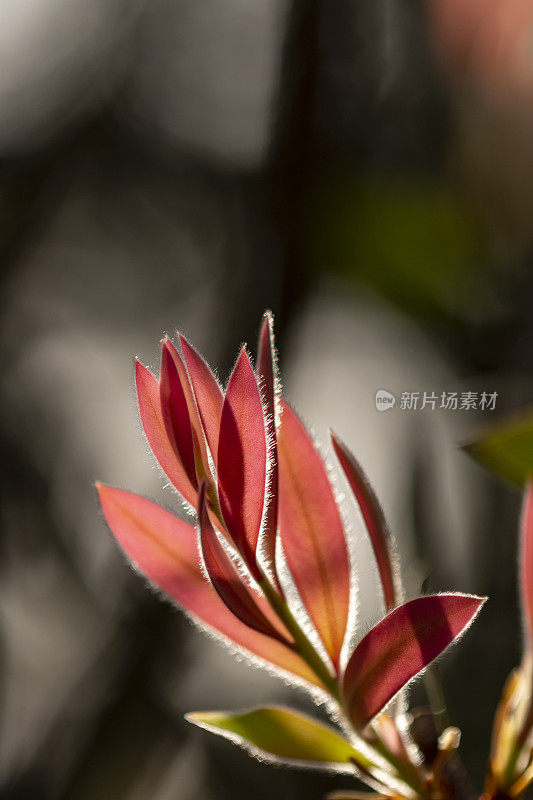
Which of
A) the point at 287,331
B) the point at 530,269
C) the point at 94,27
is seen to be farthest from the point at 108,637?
the point at 94,27

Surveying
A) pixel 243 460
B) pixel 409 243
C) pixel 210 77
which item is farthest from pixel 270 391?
pixel 210 77

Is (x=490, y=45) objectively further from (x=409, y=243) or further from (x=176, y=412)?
(x=176, y=412)

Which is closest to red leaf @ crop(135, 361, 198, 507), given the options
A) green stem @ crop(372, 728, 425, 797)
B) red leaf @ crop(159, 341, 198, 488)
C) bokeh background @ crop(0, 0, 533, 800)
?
red leaf @ crop(159, 341, 198, 488)

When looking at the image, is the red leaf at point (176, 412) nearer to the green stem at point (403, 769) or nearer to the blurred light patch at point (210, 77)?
the green stem at point (403, 769)

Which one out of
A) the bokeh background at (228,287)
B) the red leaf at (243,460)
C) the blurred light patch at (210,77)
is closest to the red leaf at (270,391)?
the red leaf at (243,460)

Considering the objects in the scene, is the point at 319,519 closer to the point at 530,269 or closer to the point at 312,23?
the point at 530,269

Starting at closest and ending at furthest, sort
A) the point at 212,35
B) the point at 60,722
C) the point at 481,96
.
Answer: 1. the point at 481,96
2. the point at 60,722
3. the point at 212,35
